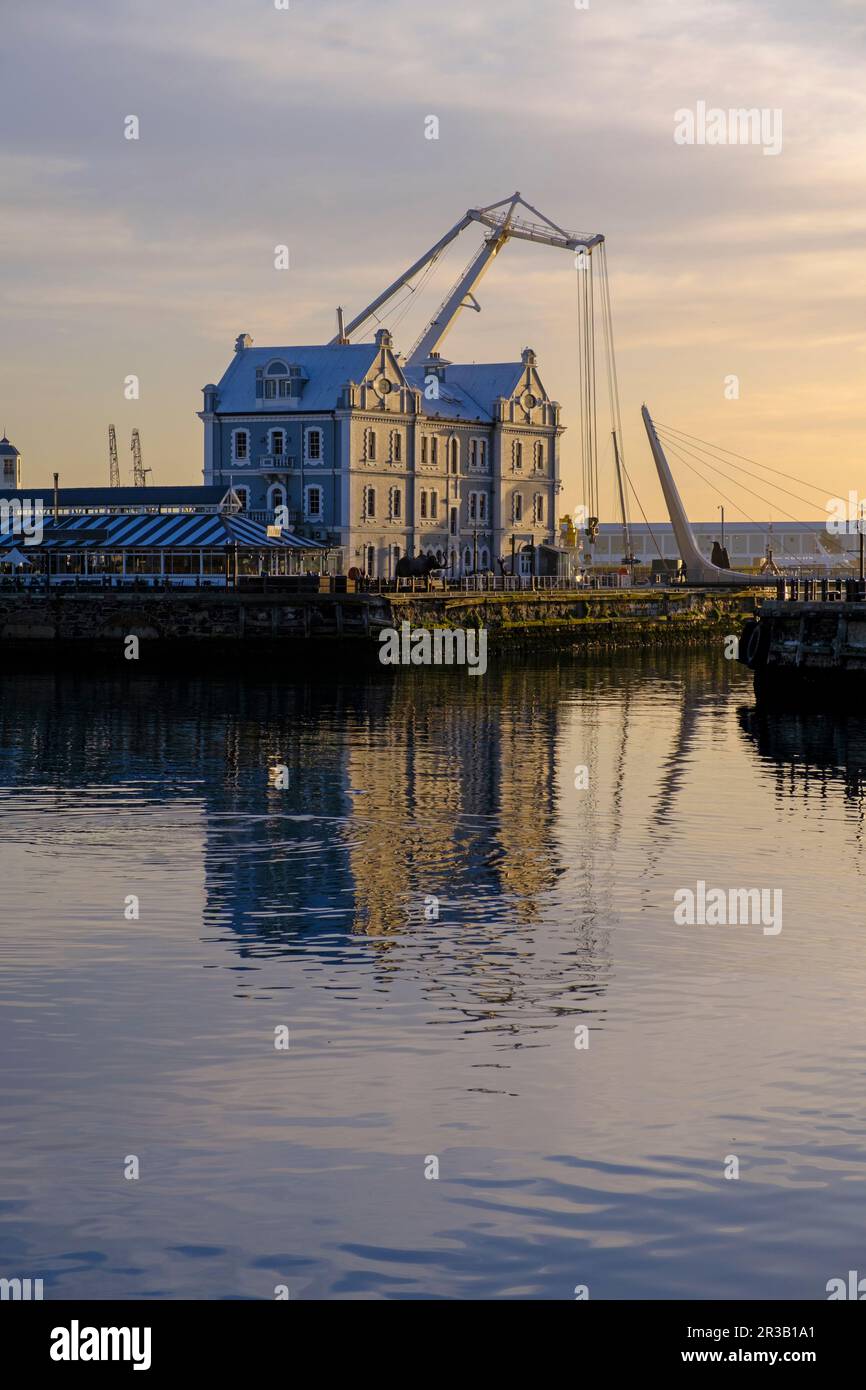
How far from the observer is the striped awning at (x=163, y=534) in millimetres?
96438

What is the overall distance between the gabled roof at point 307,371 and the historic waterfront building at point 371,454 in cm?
9

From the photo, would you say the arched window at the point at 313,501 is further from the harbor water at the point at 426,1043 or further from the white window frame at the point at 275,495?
the harbor water at the point at 426,1043

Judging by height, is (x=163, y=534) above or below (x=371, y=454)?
below

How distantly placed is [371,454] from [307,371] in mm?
7024

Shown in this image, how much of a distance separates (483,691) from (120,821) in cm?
3895

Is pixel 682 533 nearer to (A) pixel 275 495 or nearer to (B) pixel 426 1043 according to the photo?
(A) pixel 275 495

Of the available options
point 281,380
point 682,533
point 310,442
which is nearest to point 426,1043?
point 310,442

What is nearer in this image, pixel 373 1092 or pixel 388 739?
pixel 373 1092

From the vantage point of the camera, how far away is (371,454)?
119 meters

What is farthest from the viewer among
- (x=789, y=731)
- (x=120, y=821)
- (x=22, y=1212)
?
(x=789, y=731)

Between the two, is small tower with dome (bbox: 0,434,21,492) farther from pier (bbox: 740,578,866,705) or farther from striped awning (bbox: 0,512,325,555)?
pier (bbox: 740,578,866,705)

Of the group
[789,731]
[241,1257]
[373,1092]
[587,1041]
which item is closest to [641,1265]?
[241,1257]
